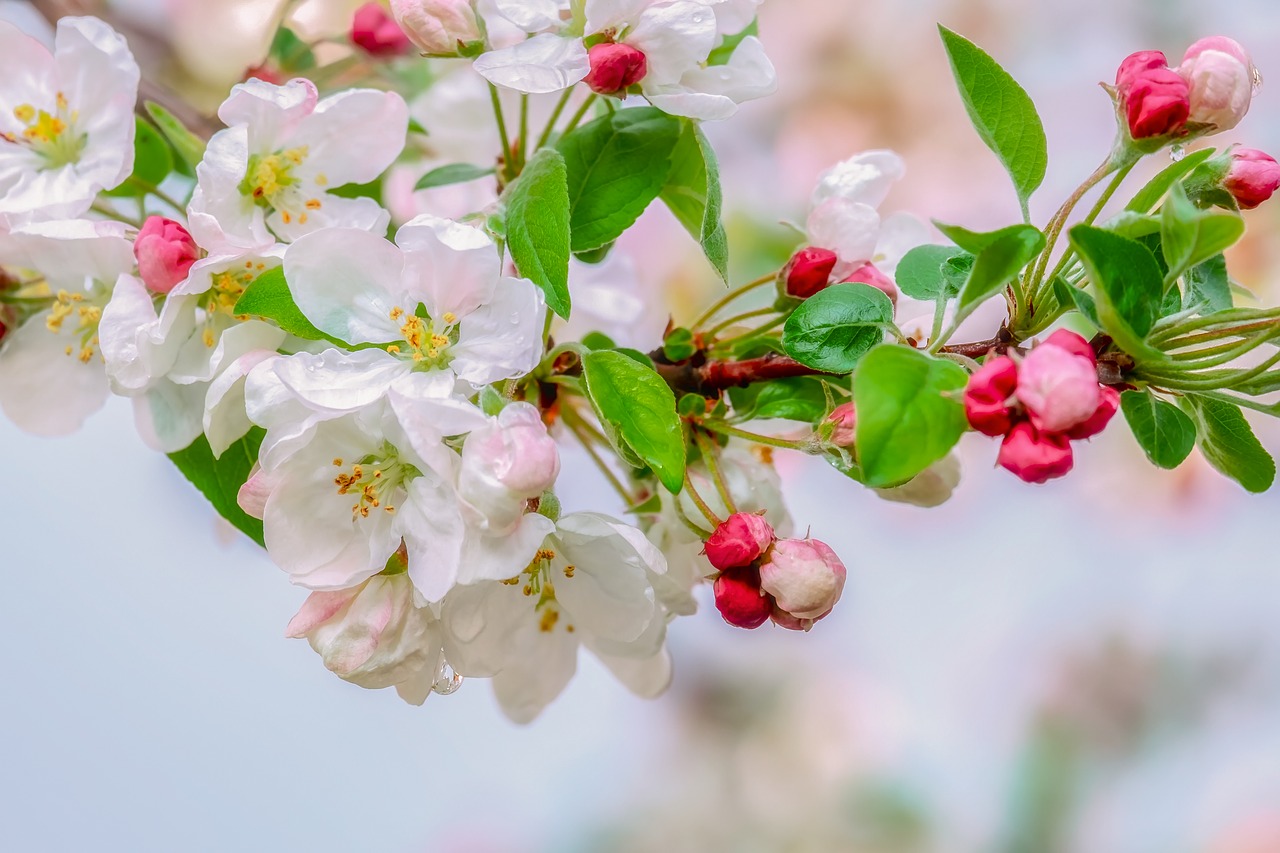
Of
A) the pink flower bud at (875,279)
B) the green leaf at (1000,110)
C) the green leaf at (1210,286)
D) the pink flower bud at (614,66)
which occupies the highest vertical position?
the green leaf at (1000,110)

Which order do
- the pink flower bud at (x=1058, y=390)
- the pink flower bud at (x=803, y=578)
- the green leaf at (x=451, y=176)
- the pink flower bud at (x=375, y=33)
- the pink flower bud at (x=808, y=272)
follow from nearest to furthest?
1. the pink flower bud at (x=1058, y=390)
2. the pink flower bud at (x=803, y=578)
3. the pink flower bud at (x=808, y=272)
4. the green leaf at (x=451, y=176)
5. the pink flower bud at (x=375, y=33)

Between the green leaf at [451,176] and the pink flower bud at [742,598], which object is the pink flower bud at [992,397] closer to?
the pink flower bud at [742,598]

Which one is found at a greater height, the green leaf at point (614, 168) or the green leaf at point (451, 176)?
the green leaf at point (614, 168)

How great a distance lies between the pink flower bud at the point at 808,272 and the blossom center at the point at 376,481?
0.75 ft

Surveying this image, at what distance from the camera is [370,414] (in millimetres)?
467

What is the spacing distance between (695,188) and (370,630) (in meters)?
0.32

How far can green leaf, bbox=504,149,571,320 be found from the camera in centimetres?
49

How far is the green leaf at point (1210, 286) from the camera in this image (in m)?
0.50

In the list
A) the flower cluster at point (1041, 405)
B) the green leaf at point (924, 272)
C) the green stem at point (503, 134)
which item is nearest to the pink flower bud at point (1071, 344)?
the flower cluster at point (1041, 405)

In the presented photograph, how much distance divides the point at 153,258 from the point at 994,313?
1363 mm

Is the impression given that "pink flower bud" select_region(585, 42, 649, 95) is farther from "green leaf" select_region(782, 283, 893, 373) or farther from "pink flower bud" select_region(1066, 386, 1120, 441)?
"pink flower bud" select_region(1066, 386, 1120, 441)

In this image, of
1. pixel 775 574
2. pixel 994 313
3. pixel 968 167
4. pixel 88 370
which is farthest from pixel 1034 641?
pixel 88 370

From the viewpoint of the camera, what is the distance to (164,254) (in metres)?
0.53

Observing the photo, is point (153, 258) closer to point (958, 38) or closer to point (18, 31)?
point (18, 31)
